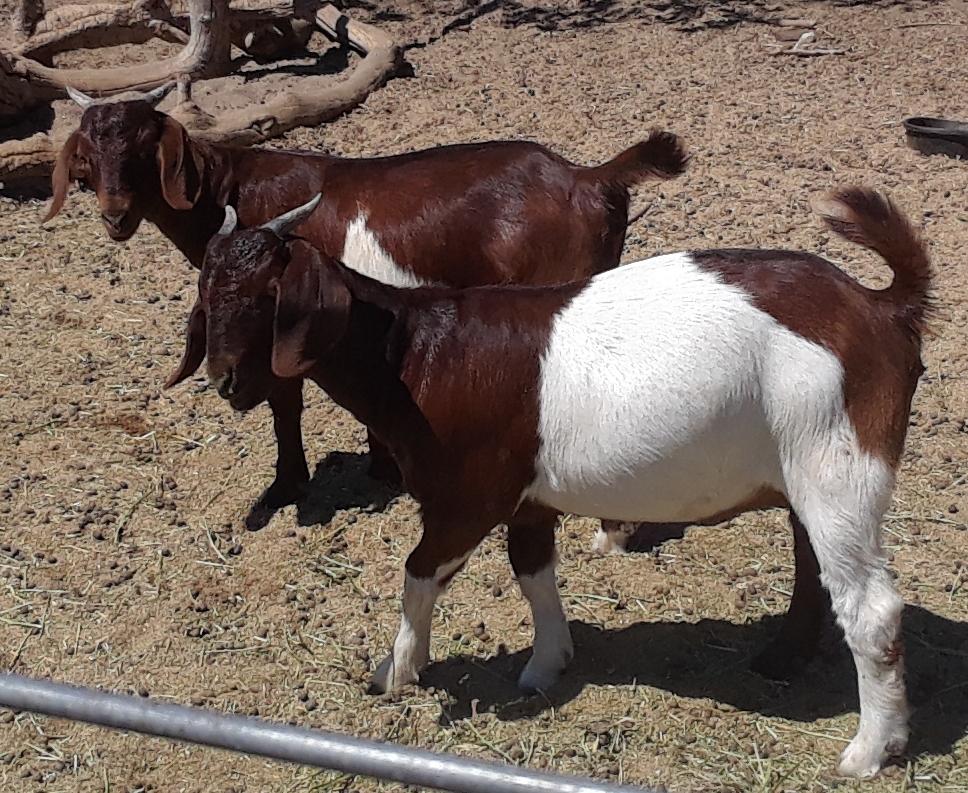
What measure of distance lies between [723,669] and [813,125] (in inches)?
212

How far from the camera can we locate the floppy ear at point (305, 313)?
3.96 metres

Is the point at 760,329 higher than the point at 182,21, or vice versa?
the point at 760,329

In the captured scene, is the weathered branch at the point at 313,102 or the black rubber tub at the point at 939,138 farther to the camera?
the weathered branch at the point at 313,102

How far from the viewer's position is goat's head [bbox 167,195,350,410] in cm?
398

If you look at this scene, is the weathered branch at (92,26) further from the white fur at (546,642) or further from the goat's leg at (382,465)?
the white fur at (546,642)

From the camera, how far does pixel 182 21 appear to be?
10859 mm

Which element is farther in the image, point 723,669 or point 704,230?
point 704,230

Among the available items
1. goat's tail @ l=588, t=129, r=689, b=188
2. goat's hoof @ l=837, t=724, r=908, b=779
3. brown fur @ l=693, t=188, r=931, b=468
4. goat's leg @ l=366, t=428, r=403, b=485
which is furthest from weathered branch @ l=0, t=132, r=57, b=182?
goat's hoof @ l=837, t=724, r=908, b=779

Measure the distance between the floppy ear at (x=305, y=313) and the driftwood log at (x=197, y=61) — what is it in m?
5.25

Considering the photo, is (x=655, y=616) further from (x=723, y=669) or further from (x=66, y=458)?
(x=66, y=458)

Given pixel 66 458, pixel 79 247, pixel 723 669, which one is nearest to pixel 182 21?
pixel 79 247

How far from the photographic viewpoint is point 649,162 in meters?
5.31

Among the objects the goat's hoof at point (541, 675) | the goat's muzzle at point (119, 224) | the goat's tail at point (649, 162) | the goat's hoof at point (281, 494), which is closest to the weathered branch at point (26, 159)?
the goat's muzzle at point (119, 224)

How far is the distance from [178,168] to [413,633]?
244 cm
